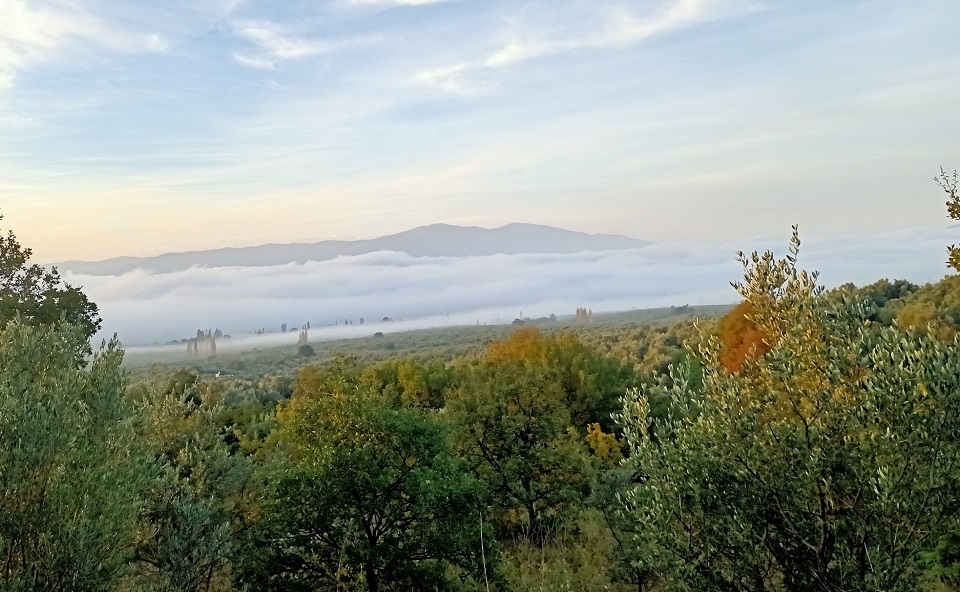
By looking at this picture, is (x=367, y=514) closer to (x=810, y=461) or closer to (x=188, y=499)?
(x=188, y=499)

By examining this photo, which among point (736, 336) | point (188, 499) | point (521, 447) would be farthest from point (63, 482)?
point (736, 336)

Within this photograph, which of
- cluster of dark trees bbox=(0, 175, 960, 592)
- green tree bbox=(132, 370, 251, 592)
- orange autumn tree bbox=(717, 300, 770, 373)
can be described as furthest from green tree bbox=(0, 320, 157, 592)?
orange autumn tree bbox=(717, 300, 770, 373)

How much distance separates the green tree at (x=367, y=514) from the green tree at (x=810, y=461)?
31.3 ft

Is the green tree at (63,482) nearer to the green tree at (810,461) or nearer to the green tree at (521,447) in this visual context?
the green tree at (810,461)

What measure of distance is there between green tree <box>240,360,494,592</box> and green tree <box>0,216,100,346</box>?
20.4m

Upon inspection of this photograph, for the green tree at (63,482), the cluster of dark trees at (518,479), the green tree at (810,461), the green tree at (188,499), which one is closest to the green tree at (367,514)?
the cluster of dark trees at (518,479)

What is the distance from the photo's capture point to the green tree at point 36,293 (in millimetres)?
31703

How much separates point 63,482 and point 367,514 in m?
9.05

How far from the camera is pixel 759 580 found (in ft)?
29.7

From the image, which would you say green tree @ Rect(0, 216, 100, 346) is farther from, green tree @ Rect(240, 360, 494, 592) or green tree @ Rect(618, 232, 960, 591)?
green tree @ Rect(618, 232, 960, 591)

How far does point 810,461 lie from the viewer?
8.71 meters

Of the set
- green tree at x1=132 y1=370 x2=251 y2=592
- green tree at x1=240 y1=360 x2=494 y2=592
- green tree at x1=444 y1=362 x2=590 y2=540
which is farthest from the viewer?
green tree at x1=444 y1=362 x2=590 y2=540

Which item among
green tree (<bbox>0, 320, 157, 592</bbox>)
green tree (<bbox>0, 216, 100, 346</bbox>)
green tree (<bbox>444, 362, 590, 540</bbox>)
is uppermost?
green tree (<bbox>0, 216, 100, 346</bbox>)

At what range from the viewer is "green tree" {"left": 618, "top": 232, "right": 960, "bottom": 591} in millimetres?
8258
